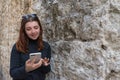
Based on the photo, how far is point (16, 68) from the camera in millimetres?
2639

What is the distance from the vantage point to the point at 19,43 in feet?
8.80

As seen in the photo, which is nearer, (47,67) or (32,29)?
(32,29)

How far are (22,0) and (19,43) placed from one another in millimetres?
814

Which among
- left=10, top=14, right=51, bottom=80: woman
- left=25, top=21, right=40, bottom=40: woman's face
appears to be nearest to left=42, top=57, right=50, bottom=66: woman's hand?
left=10, top=14, right=51, bottom=80: woman

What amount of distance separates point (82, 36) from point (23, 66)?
1.80 ft

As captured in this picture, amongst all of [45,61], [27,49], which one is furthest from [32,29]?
[45,61]

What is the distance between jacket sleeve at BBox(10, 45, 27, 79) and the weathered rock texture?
0.35 m

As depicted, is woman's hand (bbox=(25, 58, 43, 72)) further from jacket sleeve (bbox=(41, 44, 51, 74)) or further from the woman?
jacket sleeve (bbox=(41, 44, 51, 74))

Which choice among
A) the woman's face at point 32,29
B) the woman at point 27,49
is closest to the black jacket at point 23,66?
the woman at point 27,49

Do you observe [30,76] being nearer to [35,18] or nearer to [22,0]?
[35,18]

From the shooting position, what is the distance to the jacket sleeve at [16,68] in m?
2.60

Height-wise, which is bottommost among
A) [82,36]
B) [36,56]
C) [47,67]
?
[47,67]

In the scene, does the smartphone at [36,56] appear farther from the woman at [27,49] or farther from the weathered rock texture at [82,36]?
the weathered rock texture at [82,36]

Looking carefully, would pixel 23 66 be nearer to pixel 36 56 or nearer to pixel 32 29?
pixel 36 56
